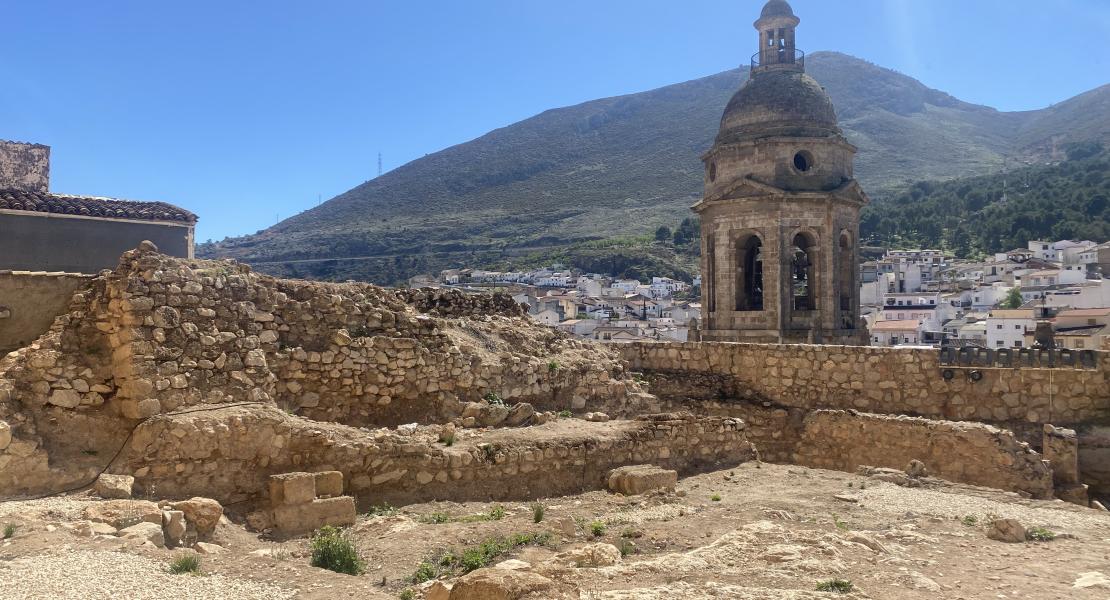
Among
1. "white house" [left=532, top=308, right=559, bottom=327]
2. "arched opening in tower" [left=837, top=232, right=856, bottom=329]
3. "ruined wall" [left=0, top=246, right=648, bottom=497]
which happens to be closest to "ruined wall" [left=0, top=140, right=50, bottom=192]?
"ruined wall" [left=0, top=246, right=648, bottom=497]

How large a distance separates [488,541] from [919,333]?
35.8 m

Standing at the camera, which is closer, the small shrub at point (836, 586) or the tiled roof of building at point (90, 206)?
the small shrub at point (836, 586)

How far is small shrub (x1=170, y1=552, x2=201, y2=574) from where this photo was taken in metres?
5.48

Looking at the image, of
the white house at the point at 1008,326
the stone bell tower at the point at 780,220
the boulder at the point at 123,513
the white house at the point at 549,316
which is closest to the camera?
the boulder at the point at 123,513

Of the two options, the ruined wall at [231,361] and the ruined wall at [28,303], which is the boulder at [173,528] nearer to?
the ruined wall at [231,361]

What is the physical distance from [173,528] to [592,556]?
11.0ft

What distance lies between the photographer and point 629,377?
13320 mm

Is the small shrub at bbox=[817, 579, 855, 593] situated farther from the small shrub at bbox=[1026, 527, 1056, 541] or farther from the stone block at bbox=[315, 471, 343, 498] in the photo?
the stone block at bbox=[315, 471, 343, 498]

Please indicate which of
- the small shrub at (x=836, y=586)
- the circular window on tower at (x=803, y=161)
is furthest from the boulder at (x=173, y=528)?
the circular window on tower at (x=803, y=161)

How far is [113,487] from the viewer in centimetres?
661

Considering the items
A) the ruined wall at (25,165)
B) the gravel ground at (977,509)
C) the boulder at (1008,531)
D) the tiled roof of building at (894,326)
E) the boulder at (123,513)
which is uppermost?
the ruined wall at (25,165)

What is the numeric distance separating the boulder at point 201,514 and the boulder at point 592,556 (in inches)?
116

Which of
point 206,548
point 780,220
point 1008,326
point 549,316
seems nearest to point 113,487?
point 206,548

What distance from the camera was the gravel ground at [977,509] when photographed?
7.70 metres
